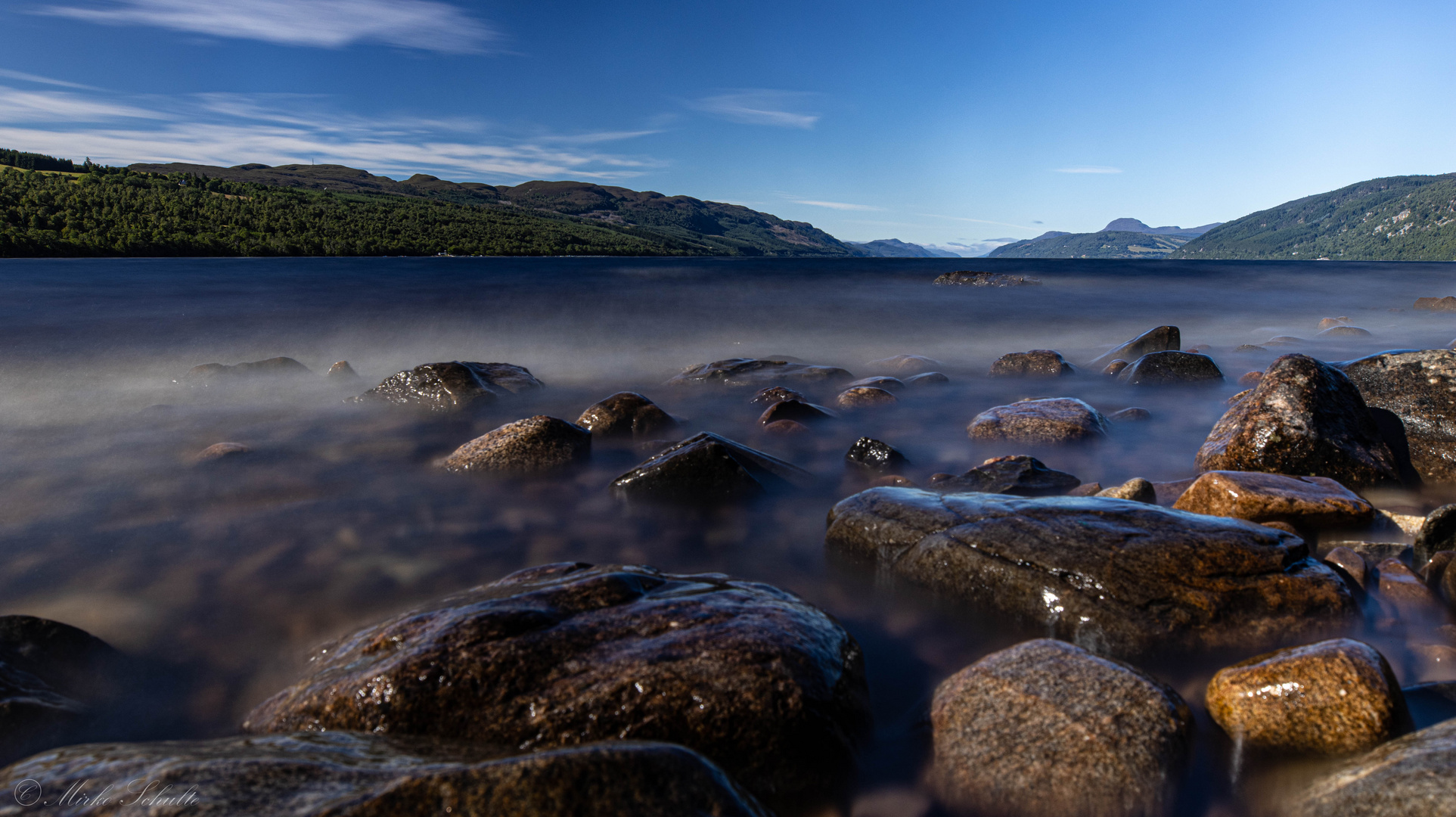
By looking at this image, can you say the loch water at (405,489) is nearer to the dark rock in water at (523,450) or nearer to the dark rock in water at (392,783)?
the dark rock in water at (523,450)

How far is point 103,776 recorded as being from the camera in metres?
2.20

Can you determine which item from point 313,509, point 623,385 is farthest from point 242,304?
point 313,509

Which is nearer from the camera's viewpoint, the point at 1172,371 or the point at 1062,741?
the point at 1062,741

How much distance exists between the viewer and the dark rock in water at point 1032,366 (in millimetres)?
14453

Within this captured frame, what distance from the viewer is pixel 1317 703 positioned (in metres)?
3.20

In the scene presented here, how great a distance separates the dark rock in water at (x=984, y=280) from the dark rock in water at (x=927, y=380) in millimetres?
40101

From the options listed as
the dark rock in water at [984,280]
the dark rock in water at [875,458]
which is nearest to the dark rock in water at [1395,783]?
the dark rock in water at [875,458]

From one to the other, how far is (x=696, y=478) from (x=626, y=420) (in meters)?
2.84

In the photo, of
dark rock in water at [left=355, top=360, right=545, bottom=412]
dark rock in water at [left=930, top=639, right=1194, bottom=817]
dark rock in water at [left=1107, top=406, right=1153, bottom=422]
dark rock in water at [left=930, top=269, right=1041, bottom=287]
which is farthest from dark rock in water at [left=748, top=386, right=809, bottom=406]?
dark rock in water at [left=930, top=269, right=1041, bottom=287]

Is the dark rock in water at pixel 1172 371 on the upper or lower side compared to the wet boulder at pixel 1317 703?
upper

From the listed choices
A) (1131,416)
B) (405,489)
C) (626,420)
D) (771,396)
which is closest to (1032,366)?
(1131,416)

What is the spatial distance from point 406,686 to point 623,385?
11945mm

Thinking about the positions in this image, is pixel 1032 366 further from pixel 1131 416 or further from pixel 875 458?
pixel 875 458

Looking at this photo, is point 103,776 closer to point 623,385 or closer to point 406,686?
point 406,686
